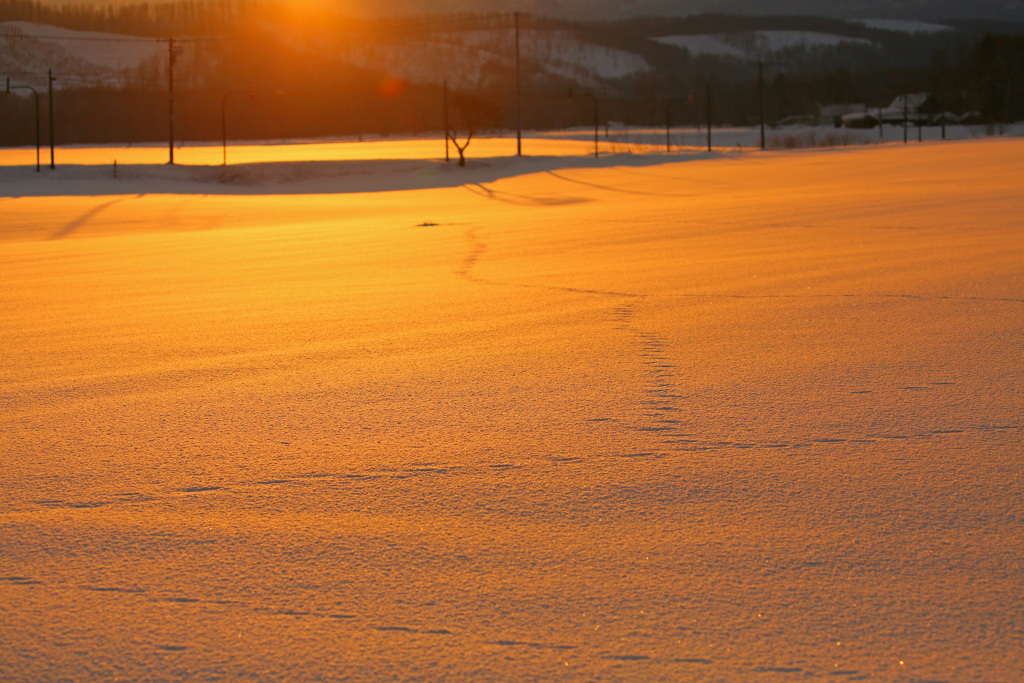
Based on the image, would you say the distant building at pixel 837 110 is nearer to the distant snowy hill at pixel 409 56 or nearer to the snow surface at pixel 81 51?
the distant snowy hill at pixel 409 56

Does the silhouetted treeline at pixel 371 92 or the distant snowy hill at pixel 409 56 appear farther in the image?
the distant snowy hill at pixel 409 56

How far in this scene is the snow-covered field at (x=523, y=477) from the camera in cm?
212

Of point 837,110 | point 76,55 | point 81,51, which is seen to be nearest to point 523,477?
point 837,110

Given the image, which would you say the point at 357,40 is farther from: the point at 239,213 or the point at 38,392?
the point at 38,392

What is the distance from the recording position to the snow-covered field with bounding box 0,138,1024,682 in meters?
2.12

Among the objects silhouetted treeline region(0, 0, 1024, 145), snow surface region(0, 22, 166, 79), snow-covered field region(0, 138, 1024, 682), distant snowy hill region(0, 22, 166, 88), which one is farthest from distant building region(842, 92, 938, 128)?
snow surface region(0, 22, 166, 79)

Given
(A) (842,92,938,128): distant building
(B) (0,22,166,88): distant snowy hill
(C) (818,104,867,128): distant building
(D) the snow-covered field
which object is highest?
(B) (0,22,166,88): distant snowy hill

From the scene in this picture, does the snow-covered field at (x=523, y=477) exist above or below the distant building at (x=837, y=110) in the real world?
below

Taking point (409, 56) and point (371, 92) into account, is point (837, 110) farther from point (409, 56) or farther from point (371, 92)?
point (409, 56)

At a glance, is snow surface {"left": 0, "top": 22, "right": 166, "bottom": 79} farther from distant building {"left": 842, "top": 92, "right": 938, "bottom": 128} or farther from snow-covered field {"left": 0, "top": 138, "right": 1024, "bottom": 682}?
snow-covered field {"left": 0, "top": 138, "right": 1024, "bottom": 682}

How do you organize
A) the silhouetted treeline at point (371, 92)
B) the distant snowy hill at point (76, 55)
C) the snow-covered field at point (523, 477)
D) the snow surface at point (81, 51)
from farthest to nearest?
the snow surface at point (81, 51)
the distant snowy hill at point (76, 55)
the silhouetted treeline at point (371, 92)
the snow-covered field at point (523, 477)

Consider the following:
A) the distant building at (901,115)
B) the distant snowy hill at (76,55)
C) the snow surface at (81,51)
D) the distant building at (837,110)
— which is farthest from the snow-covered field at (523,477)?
the snow surface at (81,51)

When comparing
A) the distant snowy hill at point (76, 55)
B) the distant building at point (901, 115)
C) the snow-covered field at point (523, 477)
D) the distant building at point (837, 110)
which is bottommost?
the snow-covered field at point (523, 477)

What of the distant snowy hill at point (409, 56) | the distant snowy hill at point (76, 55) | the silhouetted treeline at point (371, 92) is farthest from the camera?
the distant snowy hill at point (409, 56)
